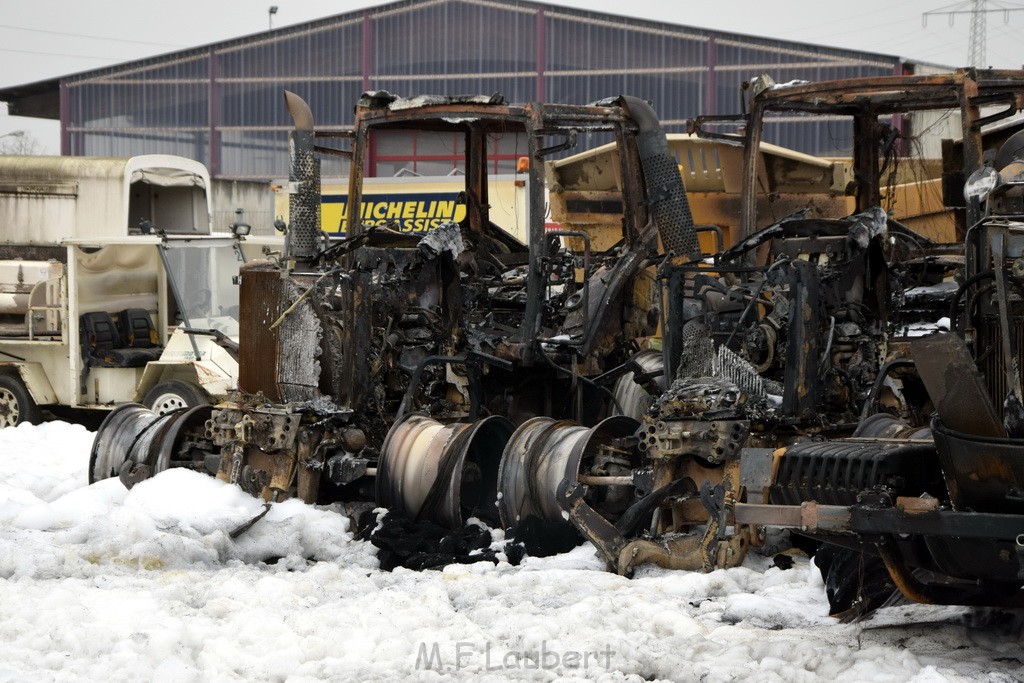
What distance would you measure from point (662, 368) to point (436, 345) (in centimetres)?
147

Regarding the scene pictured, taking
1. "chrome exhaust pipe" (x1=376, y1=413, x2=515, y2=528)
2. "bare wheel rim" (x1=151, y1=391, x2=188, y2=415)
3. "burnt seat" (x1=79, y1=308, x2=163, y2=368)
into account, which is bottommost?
"bare wheel rim" (x1=151, y1=391, x2=188, y2=415)

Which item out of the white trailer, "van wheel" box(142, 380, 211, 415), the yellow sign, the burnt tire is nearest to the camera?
the burnt tire

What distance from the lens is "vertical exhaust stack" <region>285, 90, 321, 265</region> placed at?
29.5 ft

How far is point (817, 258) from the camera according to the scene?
25.3ft

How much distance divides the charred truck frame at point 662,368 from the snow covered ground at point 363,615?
27 cm

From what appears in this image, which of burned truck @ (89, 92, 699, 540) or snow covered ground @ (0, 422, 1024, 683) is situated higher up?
burned truck @ (89, 92, 699, 540)

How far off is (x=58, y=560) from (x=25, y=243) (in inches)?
372

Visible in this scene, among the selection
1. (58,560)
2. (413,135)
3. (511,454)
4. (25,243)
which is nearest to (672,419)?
(511,454)

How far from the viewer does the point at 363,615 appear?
5.68 m

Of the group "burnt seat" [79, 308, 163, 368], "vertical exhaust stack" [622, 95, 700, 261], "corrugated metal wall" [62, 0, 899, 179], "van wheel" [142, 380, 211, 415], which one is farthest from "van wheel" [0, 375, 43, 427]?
"corrugated metal wall" [62, 0, 899, 179]

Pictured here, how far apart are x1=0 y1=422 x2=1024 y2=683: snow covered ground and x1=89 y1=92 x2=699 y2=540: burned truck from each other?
0.51 metres

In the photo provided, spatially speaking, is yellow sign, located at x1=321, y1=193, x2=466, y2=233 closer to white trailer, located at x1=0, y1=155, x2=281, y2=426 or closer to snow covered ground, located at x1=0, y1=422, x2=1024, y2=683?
white trailer, located at x1=0, y1=155, x2=281, y2=426

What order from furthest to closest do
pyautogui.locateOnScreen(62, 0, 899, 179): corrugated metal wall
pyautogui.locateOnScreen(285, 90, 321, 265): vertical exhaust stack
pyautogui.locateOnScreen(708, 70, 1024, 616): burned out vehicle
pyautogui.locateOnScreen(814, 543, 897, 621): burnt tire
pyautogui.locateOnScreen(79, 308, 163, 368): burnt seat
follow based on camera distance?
pyautogui.locateOnScreen(62, 0, 899, 179): corrugated metal wall < pyautogui.locateOnScreen(79, 308, 163, 368): burnt seat < pyautogui.locateOnScreen(285, 90, 321, 265): vertical exhaust stack < pyautogui.locateOnScreen(814, 543, 897, 621): burnt tire < pyautogui.locateOnScreen(708, 70, 1024, 616): burned out vehicle

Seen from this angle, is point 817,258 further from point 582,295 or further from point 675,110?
point 675,110
